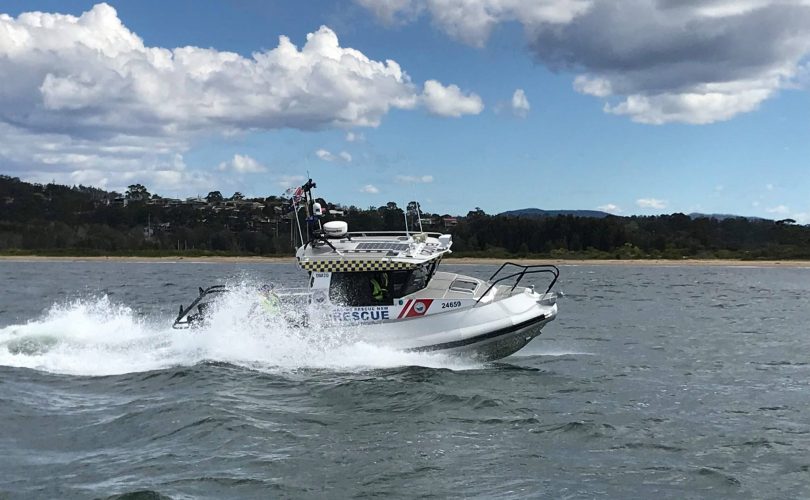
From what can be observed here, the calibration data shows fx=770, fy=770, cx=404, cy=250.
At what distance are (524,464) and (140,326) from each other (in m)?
13.7

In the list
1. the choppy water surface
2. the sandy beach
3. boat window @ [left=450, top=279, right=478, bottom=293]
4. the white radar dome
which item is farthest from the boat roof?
the sandy beach

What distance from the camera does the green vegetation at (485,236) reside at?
111125 mm

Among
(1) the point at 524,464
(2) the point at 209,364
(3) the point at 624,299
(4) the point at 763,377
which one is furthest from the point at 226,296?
(3) the point at 624,299

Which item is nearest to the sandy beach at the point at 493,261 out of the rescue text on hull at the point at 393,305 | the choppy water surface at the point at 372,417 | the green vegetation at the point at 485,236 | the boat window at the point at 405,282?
the green vegetation at the point at 485,236

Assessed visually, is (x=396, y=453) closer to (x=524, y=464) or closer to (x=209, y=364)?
(x=524, y=464)

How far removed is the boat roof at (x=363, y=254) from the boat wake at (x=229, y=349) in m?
1.22

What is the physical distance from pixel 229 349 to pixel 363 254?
3621 millimetres

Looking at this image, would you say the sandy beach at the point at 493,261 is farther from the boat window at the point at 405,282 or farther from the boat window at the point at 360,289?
the boat window at the point at 360,289

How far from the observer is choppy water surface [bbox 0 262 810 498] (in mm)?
9258

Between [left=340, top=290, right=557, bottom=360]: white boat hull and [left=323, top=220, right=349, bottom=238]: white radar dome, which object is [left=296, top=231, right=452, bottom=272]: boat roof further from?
[left=340, top=290, right=557, bottom=360]: white boat hull

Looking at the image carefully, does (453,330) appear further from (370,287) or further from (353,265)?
(353,265)

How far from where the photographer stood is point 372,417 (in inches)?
474

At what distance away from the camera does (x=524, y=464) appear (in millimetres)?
9953

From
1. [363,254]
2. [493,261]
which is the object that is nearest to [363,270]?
[363,254]
